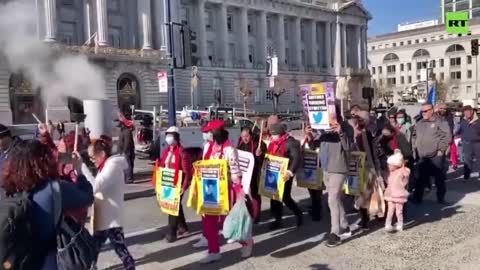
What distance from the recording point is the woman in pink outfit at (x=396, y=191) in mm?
7164

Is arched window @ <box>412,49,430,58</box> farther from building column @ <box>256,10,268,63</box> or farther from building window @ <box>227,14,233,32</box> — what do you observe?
building window @ <box>227,14,233,32</box>

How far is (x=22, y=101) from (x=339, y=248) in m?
45.1

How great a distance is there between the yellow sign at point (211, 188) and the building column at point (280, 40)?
73314mm

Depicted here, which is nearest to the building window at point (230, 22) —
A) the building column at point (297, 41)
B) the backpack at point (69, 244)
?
the building column at point (297, 41)

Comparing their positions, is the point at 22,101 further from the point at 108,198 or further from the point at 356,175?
the point at 108,198

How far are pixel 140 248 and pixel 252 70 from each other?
66.9 m

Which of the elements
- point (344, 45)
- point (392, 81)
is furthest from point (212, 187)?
point (392, 81)

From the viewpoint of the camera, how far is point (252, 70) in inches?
2864

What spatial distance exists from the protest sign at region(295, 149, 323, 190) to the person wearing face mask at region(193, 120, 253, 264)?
7.98ft

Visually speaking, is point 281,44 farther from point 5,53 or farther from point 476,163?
point 476,163

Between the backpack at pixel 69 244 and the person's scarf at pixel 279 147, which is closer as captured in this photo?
the backpack at pixel 69 244

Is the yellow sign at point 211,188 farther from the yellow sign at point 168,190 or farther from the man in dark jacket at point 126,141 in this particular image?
the man in dark jacket at point 126,141

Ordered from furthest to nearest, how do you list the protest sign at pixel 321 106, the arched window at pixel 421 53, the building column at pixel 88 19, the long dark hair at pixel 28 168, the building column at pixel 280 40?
the arched window at pixel 421 53, the building column at pixel 280 40, the building column at pixel 88 19, the protest sign at pixel 321 106, the long dark hair at pixel 28 168

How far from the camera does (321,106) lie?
6.88 meters
